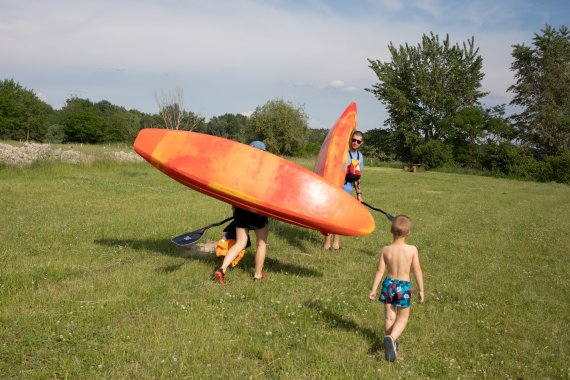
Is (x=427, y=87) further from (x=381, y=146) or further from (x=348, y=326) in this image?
(x=348, y=326)

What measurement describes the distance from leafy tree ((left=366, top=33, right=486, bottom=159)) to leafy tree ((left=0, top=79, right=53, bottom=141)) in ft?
196

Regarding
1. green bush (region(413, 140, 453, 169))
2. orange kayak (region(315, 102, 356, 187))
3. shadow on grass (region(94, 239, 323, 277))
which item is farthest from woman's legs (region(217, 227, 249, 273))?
green bush (region(413, 140, 453, 169))

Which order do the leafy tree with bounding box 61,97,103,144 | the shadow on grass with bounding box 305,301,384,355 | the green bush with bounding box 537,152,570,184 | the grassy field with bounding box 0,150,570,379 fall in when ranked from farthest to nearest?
the leafy tree with bounding box 61,97,103,144
the green bush with bounding box 537,152,570,184
the shadow on grass with bounding box 305,301,384,355
the grassy field with bounding box 0,150,570,379

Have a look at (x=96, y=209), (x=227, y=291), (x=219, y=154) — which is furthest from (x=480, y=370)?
(x=96, y=209)

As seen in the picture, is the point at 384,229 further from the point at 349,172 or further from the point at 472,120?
the point at 472,120

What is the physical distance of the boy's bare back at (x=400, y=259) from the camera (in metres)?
4.71

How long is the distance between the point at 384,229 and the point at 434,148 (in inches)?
1696

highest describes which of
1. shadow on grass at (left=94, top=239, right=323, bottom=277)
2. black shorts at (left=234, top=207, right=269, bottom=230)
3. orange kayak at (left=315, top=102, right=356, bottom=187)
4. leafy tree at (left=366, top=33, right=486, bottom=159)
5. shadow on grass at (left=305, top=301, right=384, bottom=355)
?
leafy tree at (left=366, top=33, right=486, bottom=159)

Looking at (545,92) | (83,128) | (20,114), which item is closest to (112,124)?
(83,128)

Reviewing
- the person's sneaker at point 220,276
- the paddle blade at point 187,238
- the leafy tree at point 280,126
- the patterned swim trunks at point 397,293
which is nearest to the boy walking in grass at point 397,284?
the patterned swim trunks at point 397,293

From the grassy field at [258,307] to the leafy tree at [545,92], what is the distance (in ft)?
176

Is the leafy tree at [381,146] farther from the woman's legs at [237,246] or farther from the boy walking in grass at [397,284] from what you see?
the boy walking in grass at [397,284]

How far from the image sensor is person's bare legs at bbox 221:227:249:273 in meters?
6.85

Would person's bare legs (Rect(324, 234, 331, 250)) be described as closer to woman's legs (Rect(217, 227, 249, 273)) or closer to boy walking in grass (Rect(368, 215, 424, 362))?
woman's legs (Rect(217, 227, 249, 273))
